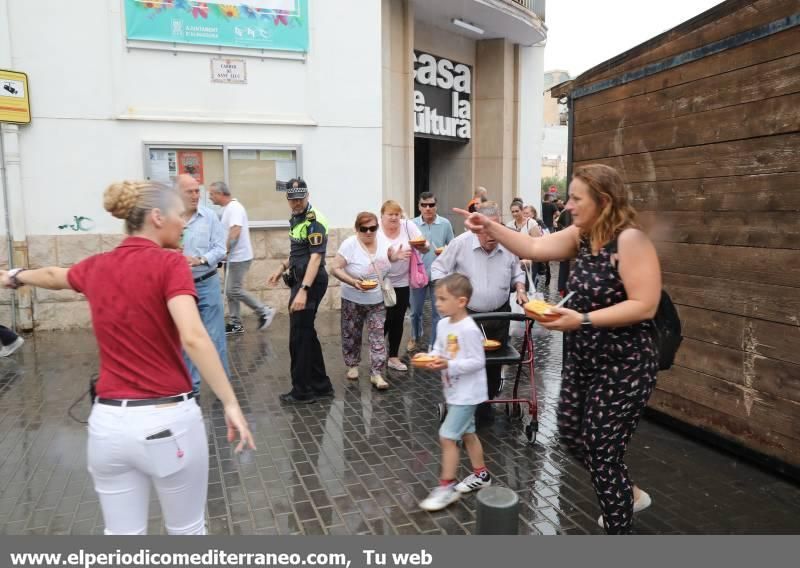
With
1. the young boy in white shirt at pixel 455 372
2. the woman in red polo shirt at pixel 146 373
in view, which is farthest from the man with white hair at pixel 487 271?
the woman in red polo shirt at pixel 146 373

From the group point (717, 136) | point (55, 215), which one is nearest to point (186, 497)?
point (717, 136)

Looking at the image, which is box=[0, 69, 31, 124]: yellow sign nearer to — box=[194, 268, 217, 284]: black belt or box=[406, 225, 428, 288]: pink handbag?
box=[194, 268, 217, 284]: black belt

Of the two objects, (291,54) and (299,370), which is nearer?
(299,370)

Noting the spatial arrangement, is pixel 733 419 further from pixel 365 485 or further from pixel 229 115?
pixel 229 115

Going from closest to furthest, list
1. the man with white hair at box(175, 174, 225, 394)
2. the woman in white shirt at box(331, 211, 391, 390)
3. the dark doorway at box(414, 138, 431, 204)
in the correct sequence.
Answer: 1. the man with white hair at box(175, 174, 225, 394)
2. the woman in white shirt at box(331, 211, 391, 390)
3. the dark doorway at box(414, 138, 431, 204)

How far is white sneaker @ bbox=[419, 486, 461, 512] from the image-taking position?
151 inches

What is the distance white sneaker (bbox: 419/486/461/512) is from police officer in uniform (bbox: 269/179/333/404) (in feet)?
7.42

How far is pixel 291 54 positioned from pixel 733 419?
310 inches

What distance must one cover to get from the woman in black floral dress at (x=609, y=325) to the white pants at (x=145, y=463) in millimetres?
1652

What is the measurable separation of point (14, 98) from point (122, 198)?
7322 millimetres

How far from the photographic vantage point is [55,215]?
872 centimetres

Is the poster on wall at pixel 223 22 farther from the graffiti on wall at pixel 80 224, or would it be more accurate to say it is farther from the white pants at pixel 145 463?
the white pants at pixel 145 463

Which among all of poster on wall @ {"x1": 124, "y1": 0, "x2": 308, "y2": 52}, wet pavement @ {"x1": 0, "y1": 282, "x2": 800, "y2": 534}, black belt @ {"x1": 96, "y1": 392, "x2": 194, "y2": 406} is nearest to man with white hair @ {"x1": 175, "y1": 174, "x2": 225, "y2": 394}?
wet pavement @ {"x1": 0, "y1": 282, "x2": 800, "y2": 534}

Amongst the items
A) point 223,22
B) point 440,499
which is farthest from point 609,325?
point 223,22
